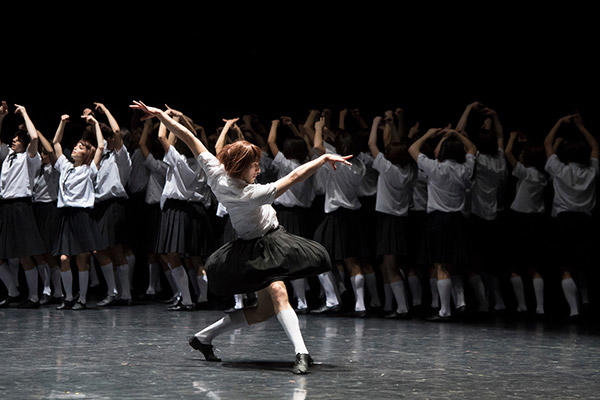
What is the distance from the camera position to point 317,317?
820 centimetres

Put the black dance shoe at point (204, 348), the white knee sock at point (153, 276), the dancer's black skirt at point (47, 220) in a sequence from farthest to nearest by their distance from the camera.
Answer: the white knee sock at point (153, 276) → the dancer's black skirt at point (47, 220) → the black dance shoe at point (204, 348)

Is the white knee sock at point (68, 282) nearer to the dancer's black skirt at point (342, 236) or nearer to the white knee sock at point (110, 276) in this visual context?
the white knee sock at point (110, 276)

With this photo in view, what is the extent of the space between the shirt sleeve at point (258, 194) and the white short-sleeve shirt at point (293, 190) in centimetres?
332

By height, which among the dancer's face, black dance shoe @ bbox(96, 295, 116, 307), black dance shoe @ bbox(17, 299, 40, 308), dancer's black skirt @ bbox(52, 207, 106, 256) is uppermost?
the dancer's face

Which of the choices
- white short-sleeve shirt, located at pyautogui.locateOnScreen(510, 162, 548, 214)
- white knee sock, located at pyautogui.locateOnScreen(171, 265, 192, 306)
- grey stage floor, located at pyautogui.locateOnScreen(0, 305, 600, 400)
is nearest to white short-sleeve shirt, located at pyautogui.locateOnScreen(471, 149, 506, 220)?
white short-sleeve shirt, located at pyautogui.locateOnScreen(510, 162, 548, 214)

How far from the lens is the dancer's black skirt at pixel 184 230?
28.6 feet

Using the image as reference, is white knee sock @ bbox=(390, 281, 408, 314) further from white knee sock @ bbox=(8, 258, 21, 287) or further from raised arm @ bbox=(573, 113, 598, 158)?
white knee sock @ bbox=(8, 258, 21, 287)

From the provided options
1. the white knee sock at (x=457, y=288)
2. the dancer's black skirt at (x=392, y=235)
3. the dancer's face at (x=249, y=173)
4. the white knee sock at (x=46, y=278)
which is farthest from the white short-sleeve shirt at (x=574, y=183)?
the white knee sock at (x=46, y=278)

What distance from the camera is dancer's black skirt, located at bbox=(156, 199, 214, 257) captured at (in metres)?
8.72

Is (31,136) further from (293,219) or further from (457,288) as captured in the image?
(457,288)

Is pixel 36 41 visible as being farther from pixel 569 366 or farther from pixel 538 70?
pixel 569 366

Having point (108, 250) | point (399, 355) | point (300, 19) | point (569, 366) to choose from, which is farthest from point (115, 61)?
point (569, 366)

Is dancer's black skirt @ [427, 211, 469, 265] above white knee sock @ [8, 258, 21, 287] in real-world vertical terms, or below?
above

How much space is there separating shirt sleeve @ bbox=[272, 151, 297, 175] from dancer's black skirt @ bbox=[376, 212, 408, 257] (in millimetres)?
952
